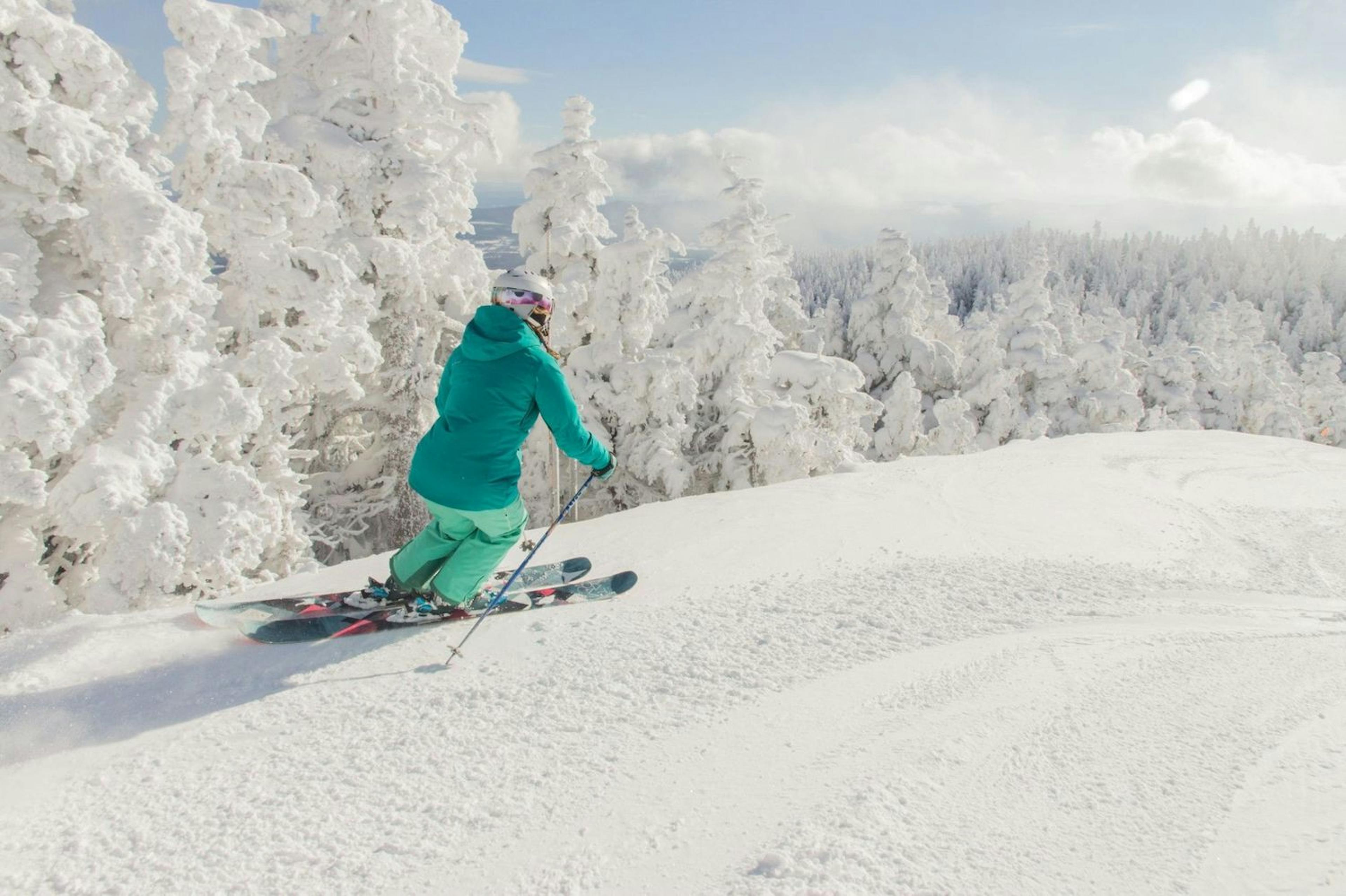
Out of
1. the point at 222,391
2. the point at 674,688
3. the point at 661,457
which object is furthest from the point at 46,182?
the point at 661,457

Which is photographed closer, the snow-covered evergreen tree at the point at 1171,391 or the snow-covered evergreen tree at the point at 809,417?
the snow-covered evergreen tree at the point at 809,417

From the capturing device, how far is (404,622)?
13.6 ft

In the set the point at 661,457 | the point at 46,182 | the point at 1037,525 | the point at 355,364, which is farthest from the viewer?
the point at 661,457

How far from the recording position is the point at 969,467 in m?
8.62

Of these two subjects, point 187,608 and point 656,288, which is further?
point 656,288

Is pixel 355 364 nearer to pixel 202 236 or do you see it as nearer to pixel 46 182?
pixel 202 236

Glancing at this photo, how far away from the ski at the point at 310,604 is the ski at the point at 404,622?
2.5 inches

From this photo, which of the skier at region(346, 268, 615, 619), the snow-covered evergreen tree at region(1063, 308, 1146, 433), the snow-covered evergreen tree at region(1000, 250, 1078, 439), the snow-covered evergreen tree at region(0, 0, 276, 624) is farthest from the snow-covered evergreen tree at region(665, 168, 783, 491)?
the snow-covered evergreen tree at region(1063, 308, 1146, 433)

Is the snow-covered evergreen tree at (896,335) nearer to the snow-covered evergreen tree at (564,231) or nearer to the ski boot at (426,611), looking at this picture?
the snow-covered evergreen tree at (564,231)

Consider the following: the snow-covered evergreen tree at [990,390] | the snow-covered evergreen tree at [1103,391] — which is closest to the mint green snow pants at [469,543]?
the snow-covered evergreen tree at [990,390]

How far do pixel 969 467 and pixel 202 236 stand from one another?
9.75 metres

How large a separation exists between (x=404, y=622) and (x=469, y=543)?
1.83 feet

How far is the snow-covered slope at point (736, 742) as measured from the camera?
225cm

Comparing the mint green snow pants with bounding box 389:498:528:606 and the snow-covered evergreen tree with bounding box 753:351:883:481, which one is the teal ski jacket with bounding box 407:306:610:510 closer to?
the mint green snow pants with bounding box 389:498:528:606
